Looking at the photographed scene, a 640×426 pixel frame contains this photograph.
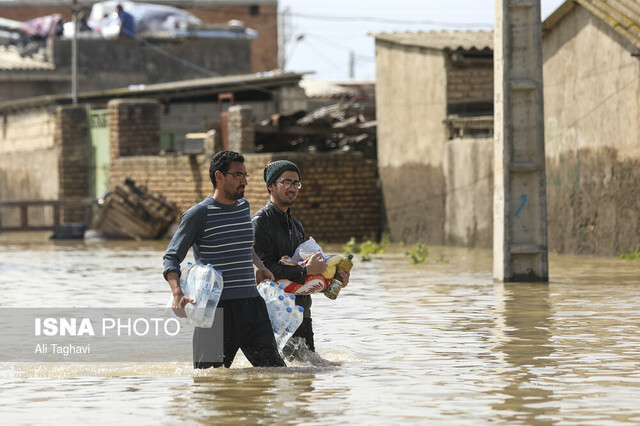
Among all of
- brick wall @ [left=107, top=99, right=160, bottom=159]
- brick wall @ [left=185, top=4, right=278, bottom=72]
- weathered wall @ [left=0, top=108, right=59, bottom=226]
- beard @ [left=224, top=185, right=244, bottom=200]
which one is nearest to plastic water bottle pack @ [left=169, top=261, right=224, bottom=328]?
beard @ [left=224, top=185, right=244, bottom=200]

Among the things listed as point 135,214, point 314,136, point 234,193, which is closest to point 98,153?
point 135,214

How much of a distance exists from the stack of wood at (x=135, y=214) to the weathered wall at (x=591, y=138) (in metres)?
10.4

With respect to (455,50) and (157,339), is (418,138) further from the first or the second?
(157,339)

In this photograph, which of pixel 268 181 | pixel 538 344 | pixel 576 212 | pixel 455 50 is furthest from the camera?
pixel 455 50

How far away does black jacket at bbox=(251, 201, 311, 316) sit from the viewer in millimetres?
8953

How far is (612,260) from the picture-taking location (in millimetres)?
19875

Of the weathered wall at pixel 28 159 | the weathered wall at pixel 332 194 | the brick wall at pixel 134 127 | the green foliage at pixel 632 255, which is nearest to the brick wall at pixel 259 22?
the weathered wall at pixel 28 159

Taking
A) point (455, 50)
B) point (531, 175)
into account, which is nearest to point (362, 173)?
point (455, 50)

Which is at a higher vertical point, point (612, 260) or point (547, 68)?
point (547, 68)

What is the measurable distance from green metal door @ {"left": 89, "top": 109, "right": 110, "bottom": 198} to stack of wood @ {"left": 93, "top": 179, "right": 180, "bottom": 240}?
3.27 m

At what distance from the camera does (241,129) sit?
2766cm

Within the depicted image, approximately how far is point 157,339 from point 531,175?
21.4 feet

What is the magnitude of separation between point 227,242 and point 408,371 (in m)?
1.68

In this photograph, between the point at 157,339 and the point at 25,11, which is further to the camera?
the point at 25,11
